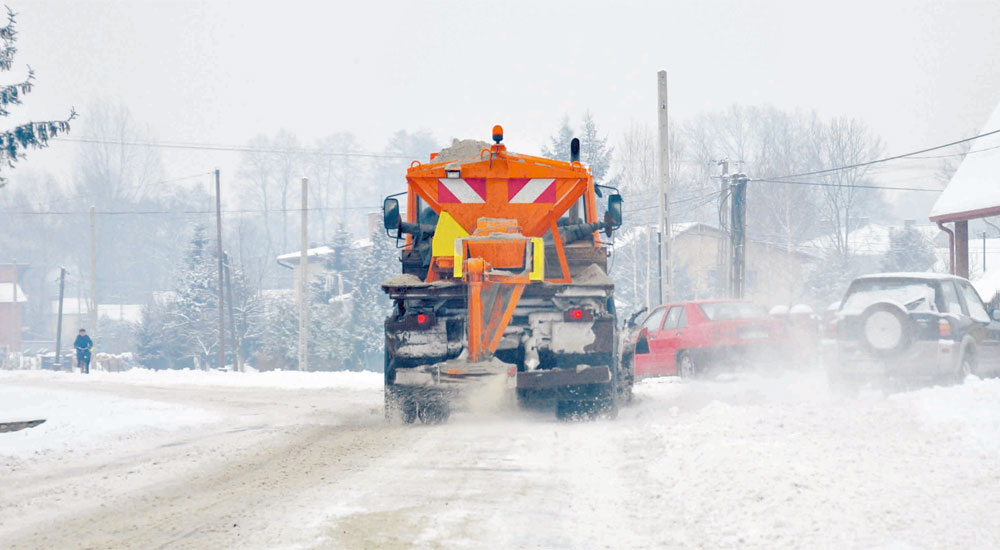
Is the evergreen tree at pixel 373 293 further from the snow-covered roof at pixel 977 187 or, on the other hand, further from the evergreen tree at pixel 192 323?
the snow-covered roof at pixel 977 187

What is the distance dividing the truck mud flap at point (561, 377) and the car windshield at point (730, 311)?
741cm

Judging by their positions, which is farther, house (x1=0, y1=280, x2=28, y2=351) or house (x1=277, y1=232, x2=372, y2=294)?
house (x1=0, y1=280, x2=28, y2=351)

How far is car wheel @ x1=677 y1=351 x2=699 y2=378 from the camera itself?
56.3 feet

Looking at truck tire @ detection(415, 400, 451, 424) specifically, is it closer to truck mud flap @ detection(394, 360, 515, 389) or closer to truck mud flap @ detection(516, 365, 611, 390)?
truck mud flap @ detection(394, 360, 515, 389)

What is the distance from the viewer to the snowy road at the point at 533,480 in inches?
207

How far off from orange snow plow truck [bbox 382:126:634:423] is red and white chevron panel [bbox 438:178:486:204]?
11 millimetres

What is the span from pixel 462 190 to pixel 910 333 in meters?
5.92

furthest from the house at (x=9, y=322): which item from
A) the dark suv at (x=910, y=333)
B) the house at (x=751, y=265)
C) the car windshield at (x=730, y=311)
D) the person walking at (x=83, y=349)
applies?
the dark suv at (x=910, y=333)

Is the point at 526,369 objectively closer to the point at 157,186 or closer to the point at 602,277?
the point at 602,277

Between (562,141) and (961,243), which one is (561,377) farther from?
(562,141)

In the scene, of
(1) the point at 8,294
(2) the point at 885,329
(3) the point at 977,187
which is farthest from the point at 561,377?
(1) the point at 8,294

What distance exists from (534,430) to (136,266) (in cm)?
8243

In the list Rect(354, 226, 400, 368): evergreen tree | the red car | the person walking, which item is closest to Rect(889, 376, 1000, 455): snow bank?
the red car

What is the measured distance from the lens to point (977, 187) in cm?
2431
